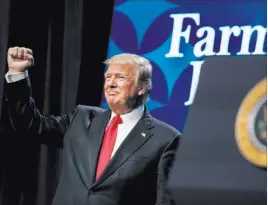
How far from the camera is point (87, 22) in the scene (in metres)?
2.50

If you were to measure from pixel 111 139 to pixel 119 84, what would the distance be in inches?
5.8

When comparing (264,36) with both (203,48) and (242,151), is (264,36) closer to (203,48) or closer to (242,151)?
(203,48)

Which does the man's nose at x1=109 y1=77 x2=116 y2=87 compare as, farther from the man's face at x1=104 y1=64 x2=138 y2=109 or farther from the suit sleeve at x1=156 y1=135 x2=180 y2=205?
the suit sleeve at x1=156 y1=135 x2=180 y2=205

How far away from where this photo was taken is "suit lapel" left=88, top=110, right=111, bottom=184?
1.60m

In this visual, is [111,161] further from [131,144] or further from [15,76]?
[15,76]

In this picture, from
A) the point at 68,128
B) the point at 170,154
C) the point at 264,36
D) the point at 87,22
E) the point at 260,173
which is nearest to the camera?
the point at 260,173

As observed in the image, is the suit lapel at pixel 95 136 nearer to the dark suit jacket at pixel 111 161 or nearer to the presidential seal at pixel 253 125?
the dark suit jacket at pixel 111 161

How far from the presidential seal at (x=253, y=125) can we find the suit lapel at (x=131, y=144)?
2.79 feet

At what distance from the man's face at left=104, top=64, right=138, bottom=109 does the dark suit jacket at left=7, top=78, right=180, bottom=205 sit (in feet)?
0.25

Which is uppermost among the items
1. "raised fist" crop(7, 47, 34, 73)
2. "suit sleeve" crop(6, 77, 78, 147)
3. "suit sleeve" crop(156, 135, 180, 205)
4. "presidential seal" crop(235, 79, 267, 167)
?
"raised fist" crop(7, 47, 34, 73)

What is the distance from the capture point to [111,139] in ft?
5.38

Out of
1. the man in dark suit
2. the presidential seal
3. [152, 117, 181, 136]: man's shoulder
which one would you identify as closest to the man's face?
the man in dark suit

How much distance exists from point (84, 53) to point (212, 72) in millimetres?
1734

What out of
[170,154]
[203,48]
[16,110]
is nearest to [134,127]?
[170,154]
